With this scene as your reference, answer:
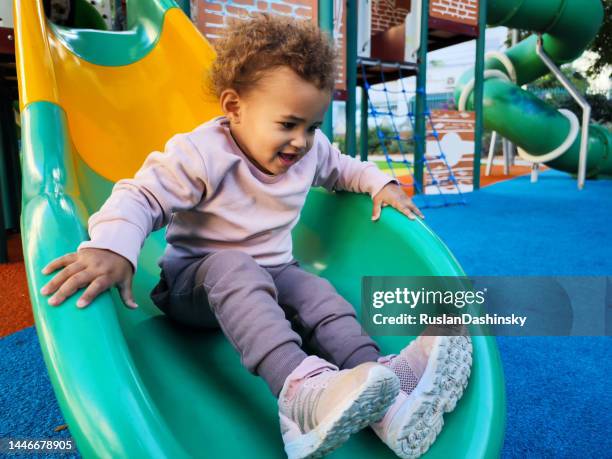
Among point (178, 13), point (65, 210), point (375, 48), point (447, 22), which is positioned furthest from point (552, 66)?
point (65, 210)

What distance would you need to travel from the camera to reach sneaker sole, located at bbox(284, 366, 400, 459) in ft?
1.55

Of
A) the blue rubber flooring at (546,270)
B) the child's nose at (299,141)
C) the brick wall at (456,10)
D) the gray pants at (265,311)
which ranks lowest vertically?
the blue rubber flooring at (546,270)

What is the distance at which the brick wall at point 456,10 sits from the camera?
3412 millimetres

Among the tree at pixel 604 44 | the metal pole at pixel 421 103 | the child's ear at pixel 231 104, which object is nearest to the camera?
the child's ear at pixel 231 104

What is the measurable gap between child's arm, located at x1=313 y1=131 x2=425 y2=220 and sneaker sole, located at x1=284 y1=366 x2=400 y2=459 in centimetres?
43

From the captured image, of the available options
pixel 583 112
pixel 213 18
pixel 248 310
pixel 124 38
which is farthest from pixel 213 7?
pixel 583 112

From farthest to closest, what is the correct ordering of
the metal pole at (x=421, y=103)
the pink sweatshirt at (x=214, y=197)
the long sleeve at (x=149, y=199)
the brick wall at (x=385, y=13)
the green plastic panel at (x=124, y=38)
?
the brick wall at (x=385, y=13)
the metal pole at (x=421, y=103)
the green plastic panel at (x=124, y=38)
the pink sweatshirt at (x=214, y=197)
the long sleeve at (x=149, y=199)

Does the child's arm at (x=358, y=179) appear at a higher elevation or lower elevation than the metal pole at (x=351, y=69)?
lower

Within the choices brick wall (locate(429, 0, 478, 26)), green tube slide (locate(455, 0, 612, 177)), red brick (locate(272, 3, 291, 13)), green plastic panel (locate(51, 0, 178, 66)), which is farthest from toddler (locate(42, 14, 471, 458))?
green tube slide (locate(455, 0, 612, 177))

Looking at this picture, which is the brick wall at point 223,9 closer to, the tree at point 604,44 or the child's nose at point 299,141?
the child's nose at point 299,141

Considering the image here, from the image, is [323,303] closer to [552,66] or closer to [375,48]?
[375,48]

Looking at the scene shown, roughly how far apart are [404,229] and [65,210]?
0.53 metres

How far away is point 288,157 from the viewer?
0.76 meters

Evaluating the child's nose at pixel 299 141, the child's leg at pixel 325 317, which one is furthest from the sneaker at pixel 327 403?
the child's nose at pixel 299 141
